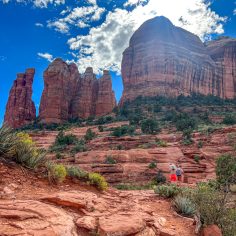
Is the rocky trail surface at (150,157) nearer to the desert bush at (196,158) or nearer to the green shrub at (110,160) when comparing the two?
the desert bush at (196,158)

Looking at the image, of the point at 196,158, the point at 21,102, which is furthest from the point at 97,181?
the point at 21,102

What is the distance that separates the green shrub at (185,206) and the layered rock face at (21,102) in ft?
246

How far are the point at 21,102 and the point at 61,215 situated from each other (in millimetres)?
80565

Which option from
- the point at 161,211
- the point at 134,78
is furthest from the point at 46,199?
the point at 134,78

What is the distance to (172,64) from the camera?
83.2 metres

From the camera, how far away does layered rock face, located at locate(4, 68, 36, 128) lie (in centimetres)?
7794

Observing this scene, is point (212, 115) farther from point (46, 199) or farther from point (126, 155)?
point (46, 199)

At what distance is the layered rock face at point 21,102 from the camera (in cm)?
7794

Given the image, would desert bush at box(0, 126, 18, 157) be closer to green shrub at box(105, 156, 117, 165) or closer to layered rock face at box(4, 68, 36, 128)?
green shrub at box(105, 156, 117, 165)

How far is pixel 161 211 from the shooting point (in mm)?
7137

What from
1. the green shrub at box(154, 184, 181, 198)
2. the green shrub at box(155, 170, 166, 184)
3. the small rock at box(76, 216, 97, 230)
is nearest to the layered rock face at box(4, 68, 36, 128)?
the green shrub at box(155, 170, 166, 184)

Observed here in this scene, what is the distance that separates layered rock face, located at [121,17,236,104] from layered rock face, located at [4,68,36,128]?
28366 mm

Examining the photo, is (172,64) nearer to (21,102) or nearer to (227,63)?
Result: (227,63)

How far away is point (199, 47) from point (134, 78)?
28.3 meters
